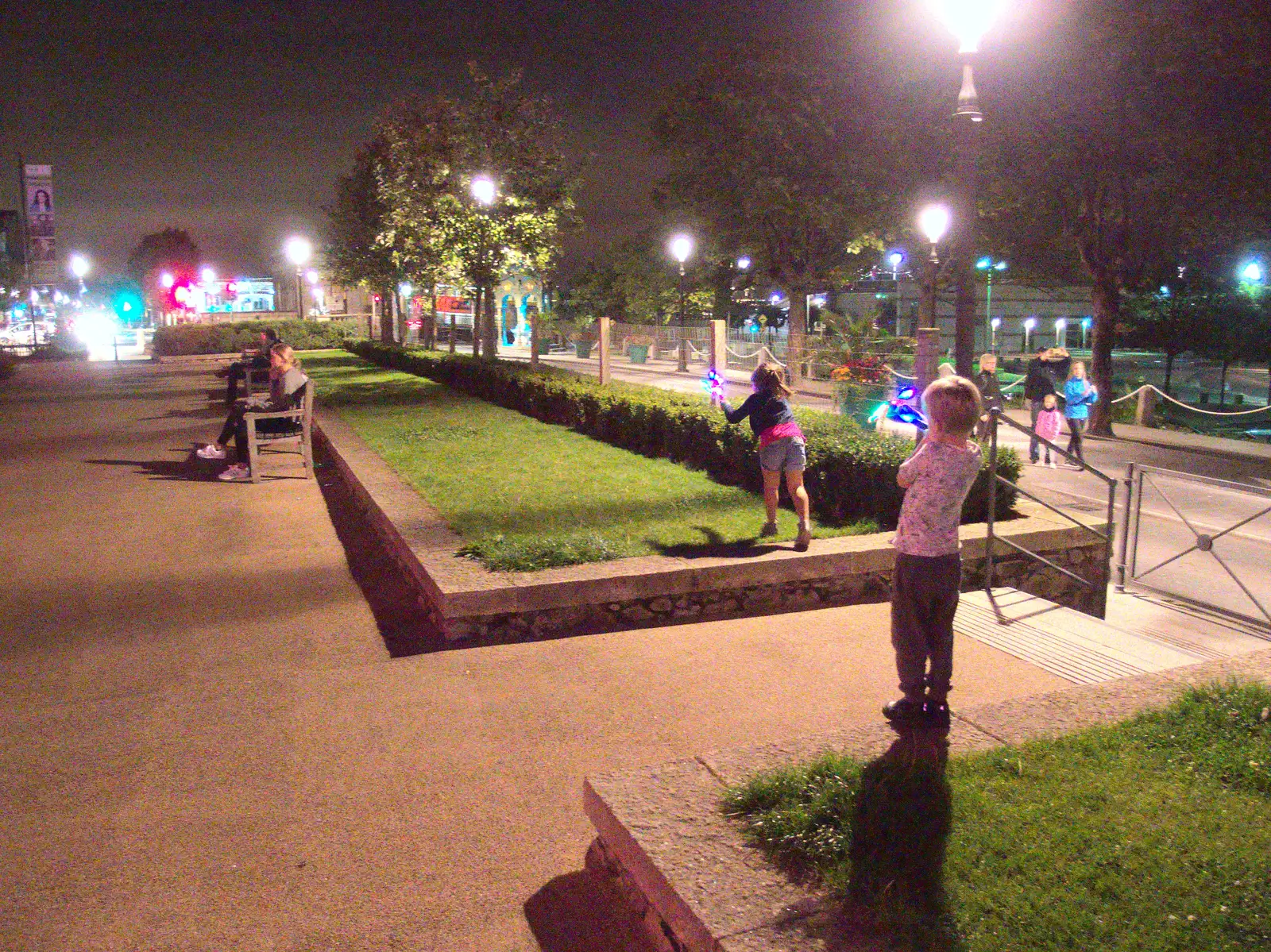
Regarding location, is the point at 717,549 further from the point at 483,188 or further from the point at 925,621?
the point at 483,188

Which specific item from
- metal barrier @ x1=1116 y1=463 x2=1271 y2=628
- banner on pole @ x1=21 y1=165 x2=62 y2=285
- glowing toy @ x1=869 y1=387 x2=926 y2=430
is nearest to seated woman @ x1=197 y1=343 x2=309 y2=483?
glowing toy @ x1=869 y1=387 x2=926 y2=430

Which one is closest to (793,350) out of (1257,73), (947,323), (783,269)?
(783,269)

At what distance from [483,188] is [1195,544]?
15917mm

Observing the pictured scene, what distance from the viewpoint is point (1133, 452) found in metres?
18.5

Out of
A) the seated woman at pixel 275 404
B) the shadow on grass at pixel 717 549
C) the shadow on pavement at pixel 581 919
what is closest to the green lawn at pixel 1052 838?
the shadow on pavement at pixel 581 919

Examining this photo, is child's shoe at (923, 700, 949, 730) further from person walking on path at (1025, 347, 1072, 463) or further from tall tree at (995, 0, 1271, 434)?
tall tree at (995, 0, 1271, 434)

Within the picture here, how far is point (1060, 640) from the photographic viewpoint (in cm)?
621

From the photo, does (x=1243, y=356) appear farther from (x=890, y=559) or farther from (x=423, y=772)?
(x=423, y=772)

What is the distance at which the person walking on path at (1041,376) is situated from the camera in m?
16.0

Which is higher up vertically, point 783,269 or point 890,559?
point 783,269

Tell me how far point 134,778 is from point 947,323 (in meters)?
69.6

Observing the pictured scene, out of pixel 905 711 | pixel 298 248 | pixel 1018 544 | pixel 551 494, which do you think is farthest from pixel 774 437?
pixel 298 248

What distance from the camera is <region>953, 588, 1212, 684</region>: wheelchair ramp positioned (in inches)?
225

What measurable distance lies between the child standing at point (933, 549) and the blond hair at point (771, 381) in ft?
9.50
